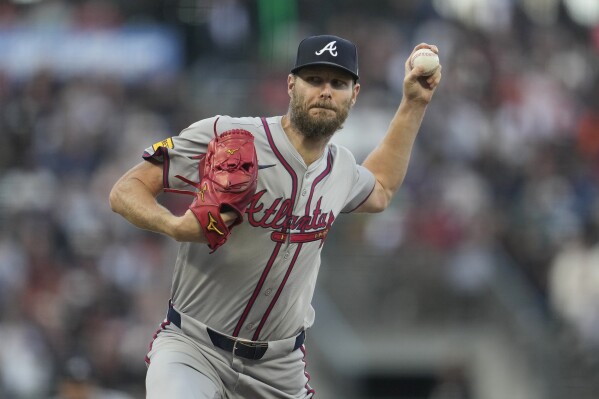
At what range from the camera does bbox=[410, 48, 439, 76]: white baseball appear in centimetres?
578

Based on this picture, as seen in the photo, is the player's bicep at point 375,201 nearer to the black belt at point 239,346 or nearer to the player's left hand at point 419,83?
the player's left hand at point 419,83

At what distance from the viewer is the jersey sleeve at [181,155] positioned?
5199 mm

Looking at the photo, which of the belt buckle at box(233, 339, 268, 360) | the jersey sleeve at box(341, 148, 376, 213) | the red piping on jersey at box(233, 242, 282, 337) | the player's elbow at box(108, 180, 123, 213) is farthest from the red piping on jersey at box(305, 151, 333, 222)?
the player's elbow at box(108, 180, 123, 213)

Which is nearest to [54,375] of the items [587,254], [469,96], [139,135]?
[139,135]

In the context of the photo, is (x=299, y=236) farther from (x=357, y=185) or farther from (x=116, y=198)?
(x=116, y=198)

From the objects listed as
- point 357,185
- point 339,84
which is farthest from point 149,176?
point 357,185

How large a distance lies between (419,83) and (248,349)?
1614mm

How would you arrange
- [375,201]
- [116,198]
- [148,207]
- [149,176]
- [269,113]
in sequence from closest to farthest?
[148,207], [116,198], [149,176], [375,201], [269,113]

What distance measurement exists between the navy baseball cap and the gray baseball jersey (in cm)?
35

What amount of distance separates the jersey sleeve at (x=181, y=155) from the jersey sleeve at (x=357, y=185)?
A: 2.71 ft

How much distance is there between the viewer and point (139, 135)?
13.3 m

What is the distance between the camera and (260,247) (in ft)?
17.2

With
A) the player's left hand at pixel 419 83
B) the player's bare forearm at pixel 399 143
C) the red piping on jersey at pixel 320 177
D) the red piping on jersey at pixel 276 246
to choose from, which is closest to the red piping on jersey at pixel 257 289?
the red piping on jersey at pixel 276 246

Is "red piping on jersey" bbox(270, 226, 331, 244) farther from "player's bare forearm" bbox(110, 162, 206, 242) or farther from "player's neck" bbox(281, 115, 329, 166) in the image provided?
"player's bare forearm" bbox(110, 162, 206, 242)
